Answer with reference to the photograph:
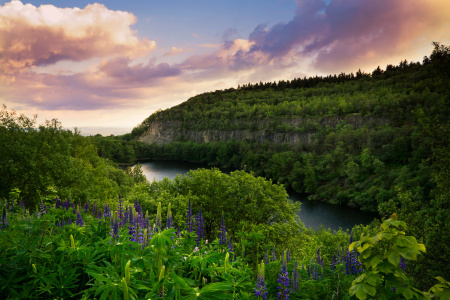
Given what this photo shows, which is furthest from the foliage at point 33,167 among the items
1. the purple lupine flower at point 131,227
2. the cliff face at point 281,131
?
the cliff face at point 281,131

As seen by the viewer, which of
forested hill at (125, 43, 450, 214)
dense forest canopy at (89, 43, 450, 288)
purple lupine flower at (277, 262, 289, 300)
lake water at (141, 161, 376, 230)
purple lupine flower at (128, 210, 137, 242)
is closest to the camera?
purple lupine flower at (277, 262, 289, 300)

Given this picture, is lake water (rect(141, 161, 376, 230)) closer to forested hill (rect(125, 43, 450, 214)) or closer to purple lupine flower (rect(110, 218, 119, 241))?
forested hill (rect(125, 43, 450, 214))

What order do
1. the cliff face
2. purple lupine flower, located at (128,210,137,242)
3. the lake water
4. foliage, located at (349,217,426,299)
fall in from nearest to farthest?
foliage, located at (349,217,426,299) < purple lupine flower, located at (128,210,137,242) < the lake water < the cliff face

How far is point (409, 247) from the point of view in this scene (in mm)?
2562

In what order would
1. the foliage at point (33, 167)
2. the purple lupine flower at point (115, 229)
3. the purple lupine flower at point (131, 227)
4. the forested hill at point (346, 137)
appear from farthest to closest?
the forested hill at point (346, 137), the foliage at point (33, 167), the purple lupine flower at point (131, 227), the purple lupine flower at point (115, 229)

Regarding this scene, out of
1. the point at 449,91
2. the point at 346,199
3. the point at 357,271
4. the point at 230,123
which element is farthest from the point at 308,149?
the point at 357,271

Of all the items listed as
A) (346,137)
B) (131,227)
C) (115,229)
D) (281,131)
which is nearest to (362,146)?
(346,137)

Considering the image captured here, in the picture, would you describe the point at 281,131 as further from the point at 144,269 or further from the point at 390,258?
the point at 144,269

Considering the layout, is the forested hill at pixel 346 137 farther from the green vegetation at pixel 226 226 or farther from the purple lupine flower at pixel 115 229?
the purple lupine flower at pixel 115 229

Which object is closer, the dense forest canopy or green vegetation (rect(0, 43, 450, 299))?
green vegetation (rect(0, 43, 450, 299))

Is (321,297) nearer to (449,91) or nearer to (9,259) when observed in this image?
(9,259)

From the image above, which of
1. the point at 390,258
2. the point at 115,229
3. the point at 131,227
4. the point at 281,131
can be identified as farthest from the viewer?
the point at 281,131

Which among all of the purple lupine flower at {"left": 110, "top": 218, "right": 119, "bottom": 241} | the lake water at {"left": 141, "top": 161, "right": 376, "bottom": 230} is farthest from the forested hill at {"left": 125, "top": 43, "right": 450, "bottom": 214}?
the purple lupine flower at {"left": 110, "top": 218, "right": 119, "bottom": 241}

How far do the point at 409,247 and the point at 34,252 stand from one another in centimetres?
397
